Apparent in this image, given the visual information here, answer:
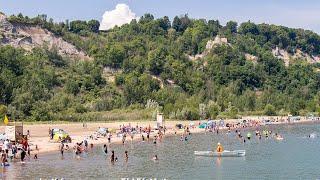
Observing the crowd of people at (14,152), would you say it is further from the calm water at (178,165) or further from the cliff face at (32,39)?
the cliff face at (32,39)

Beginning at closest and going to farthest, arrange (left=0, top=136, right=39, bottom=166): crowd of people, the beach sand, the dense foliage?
(left=0, top=136, right=39, bottom=166): crowd of people < the beach sand < the dense foliage

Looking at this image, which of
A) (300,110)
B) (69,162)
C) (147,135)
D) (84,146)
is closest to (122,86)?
(300,110)

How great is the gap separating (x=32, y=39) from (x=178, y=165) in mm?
134725

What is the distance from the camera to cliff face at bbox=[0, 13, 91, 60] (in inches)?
6929

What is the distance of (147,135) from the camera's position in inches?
3561

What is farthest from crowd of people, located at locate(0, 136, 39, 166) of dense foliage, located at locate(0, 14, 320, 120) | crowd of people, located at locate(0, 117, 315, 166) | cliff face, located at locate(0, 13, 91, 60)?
cliff face, located at locate(0, 13, 91, 60)

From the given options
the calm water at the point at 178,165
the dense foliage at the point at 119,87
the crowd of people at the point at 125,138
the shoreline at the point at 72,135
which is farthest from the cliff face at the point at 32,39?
the calm water at the point at 178,165

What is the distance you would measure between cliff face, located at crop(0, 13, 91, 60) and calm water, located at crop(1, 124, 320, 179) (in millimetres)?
107310

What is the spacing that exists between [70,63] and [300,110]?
236 feet

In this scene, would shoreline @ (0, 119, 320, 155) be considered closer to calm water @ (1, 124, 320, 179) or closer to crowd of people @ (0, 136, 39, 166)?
crowd of people @ (0, 136, 39, 166)

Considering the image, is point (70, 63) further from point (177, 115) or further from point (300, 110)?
point (300, 110)

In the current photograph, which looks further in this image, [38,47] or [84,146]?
[38,47]

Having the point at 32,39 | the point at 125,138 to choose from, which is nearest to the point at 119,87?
the point at 32,39

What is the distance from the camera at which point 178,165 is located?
57.4m
